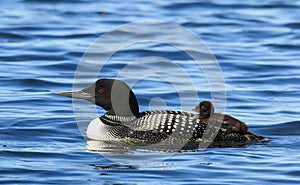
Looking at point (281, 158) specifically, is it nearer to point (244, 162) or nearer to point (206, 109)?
A: point (244, 162)

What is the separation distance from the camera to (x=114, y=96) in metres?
9.02

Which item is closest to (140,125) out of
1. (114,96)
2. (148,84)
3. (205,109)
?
(114,96)

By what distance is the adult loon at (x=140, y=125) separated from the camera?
888 cm

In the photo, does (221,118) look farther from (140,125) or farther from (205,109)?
(140,125)

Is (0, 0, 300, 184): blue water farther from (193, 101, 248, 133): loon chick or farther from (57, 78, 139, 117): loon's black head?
(57, 78, 139, 117): loon's black head

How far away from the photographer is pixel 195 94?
12289 mm

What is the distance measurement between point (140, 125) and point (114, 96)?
0.43 metres

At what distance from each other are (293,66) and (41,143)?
6943 millimetres

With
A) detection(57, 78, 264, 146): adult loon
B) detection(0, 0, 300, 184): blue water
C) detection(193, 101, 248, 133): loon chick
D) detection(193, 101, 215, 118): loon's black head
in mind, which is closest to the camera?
detection(0, 0, 300, 184): blue water

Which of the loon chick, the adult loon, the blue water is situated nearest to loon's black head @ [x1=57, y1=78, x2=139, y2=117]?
the adult loon

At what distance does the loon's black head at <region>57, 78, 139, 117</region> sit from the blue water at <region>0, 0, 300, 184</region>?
1.61 ft

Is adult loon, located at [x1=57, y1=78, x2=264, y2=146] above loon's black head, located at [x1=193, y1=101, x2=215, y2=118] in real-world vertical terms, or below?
below

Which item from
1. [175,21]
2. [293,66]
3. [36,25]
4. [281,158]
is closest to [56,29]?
[36,25]

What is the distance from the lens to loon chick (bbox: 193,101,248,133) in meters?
8.99
